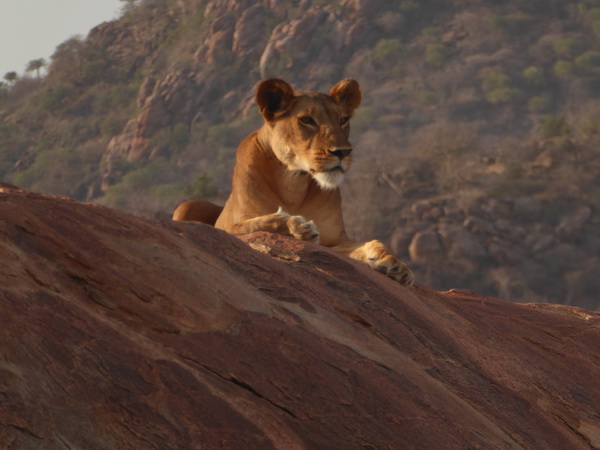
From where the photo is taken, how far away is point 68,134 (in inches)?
2625

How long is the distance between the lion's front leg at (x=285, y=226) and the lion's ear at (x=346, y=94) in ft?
4.16

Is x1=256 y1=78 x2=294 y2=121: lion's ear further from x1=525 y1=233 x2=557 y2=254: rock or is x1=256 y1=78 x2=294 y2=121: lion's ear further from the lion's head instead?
x1=525 y1=233 x2=557 y2=254: rock

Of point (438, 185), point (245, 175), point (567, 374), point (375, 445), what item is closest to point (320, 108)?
point (245, 175)

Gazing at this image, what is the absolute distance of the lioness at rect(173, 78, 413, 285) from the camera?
643cm

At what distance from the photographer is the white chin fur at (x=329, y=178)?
6.41m

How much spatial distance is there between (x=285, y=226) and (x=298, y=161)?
2.84ft

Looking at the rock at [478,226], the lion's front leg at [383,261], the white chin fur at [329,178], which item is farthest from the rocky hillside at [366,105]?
the lion's front leg at [383,261]

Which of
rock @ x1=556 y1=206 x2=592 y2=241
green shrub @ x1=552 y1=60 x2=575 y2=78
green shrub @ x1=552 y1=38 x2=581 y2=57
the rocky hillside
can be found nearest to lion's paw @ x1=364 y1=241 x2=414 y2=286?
the rocky hillside

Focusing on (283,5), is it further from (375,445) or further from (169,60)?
(375,445)

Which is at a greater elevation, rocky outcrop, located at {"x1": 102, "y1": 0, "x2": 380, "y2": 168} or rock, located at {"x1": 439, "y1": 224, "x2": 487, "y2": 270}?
rocky outcrop, located at {"x1": 102, "y1": 0, "x2": 380, "y2": 168}

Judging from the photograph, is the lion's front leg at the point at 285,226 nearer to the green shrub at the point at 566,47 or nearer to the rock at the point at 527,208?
the rock at the point at 527,208

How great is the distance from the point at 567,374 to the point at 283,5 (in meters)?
64.6

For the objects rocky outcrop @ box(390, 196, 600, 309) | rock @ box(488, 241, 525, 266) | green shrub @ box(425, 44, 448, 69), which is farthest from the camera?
green shrub @ box(425, 44, 448, 69)

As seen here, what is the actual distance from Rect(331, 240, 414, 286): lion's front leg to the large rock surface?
0.48 m
